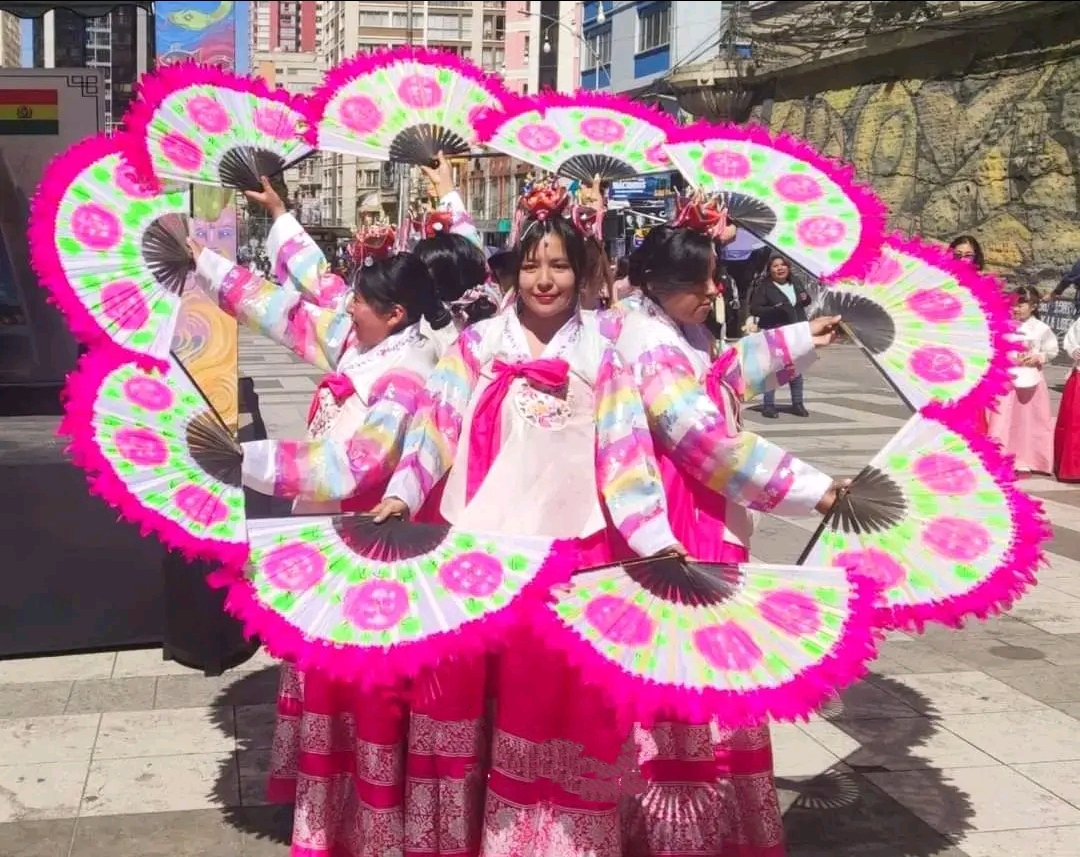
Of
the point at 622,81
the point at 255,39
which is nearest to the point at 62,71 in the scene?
the point at 622,81

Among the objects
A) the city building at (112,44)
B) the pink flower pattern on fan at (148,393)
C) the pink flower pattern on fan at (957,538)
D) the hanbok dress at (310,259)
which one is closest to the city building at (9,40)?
the city building at (112,44)

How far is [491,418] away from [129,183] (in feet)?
A: 3.64

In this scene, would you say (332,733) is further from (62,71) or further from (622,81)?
(622,81)

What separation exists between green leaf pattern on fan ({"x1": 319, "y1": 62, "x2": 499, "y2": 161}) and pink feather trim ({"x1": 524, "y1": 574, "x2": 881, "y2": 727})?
1.48 m

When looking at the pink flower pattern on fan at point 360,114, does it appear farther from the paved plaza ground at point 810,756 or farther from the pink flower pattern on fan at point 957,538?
the paved plaza ground at point 810,756

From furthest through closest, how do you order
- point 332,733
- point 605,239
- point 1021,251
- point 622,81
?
point 622,81 → point 1021,251 → point 605,239 → point 332,733

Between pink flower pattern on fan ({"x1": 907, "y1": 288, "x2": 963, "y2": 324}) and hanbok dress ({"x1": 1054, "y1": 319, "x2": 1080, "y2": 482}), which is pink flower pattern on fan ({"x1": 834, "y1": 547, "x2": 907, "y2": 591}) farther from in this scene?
hanbok dress ({"x1": 1054, "y1": 319, "x2": 1080, "y2": 482})

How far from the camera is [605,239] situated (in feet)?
11.7

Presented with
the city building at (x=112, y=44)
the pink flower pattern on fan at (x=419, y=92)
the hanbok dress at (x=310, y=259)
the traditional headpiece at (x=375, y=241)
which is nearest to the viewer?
the traditional headpiece at (x=375, y=241)

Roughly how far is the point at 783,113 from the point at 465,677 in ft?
80.0

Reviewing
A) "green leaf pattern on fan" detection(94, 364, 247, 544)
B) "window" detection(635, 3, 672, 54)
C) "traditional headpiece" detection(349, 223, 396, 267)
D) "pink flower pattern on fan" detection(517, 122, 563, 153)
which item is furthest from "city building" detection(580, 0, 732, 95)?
"green leaf pattern on fan" detection(94, 364, 247, 544)

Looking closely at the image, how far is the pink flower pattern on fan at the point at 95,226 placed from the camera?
3117 millimetres

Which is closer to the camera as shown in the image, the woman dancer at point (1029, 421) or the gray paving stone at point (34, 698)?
the gray paving stone at point (34, 698)

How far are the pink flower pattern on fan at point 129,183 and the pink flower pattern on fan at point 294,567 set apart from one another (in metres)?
1.05
